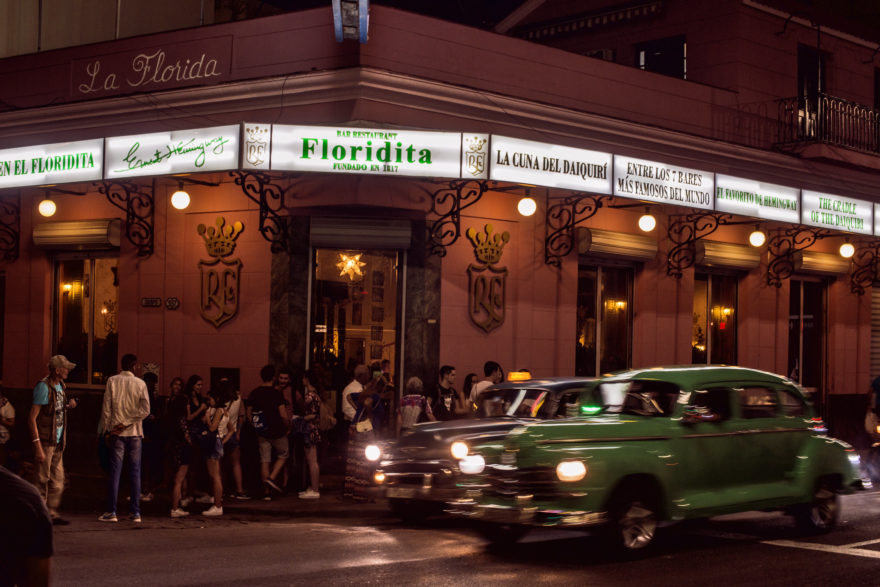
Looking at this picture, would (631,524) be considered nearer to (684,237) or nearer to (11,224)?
(684,237)

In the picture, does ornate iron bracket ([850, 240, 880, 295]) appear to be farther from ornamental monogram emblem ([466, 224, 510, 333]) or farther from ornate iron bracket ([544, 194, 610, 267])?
ornamental monogram emblem ([466, 224, 510, 333])

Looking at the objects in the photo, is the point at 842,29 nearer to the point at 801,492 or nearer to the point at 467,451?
the point at 801,492

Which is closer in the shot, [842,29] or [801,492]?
[801,492]

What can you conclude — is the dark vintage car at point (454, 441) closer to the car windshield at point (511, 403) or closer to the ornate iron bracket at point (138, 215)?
the car windshield at point (511, 403)

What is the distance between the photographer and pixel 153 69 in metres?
16.6

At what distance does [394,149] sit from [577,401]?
501cm

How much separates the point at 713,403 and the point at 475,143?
5.44m

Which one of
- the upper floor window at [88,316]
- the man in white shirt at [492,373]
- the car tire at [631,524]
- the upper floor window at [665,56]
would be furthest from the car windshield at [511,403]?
the upper floor window at [665,56]

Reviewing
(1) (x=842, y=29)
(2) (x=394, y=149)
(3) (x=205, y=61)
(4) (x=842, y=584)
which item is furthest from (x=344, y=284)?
(1) (x=842, y=29)

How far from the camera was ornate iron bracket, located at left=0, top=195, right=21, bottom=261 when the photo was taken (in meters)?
18.0

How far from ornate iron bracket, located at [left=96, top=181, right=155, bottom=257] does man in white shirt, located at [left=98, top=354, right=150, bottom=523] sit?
5.11 m

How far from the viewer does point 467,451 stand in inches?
402

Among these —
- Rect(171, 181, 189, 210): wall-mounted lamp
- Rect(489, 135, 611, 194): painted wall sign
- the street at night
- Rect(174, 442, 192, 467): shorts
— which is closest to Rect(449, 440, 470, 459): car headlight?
the street at night

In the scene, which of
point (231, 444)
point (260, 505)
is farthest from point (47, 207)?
point (260, 505)
